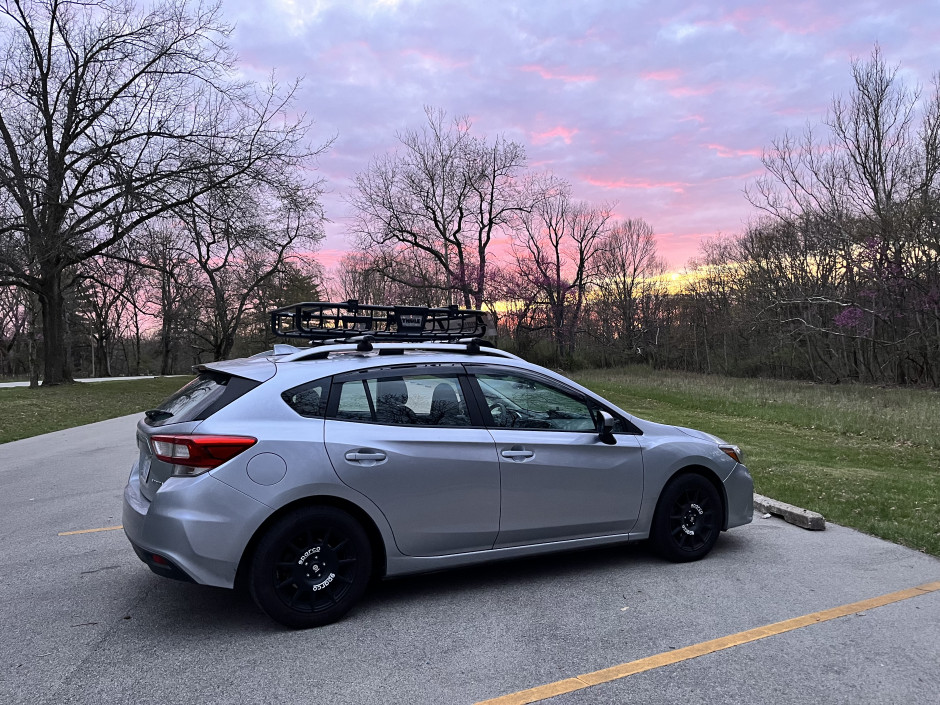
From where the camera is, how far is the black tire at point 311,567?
3.57 m

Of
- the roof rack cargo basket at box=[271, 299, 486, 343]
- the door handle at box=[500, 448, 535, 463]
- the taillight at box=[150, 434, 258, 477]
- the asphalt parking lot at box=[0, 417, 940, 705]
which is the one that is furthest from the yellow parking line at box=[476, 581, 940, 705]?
the roof rack cargo basket at box=[271, 299, 486, 343]

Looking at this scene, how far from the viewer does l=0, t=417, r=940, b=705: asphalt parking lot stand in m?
3.02

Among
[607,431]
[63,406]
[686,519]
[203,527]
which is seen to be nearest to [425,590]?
[203,527]

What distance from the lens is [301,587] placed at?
3662mm

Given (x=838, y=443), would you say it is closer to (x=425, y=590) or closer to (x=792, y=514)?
(x=792, y=514)

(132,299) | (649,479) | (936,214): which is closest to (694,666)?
(649,479)

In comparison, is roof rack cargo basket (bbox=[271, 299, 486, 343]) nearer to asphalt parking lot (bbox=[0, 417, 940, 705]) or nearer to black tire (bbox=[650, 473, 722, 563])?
asphalt parking lot (bbox=[0, 417, 940, 705])

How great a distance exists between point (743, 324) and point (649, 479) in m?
39.4

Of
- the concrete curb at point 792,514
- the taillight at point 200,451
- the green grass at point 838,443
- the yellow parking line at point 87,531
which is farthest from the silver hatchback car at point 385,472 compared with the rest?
the green grass at point 838,443

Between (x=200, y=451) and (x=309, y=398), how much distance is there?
687 millimetres

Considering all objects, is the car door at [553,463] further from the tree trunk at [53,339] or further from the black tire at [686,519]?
the tree trunk at [53,339]

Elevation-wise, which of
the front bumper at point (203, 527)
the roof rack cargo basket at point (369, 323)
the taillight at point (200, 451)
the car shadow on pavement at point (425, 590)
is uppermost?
the roof rack cargo basket at point (369, 323)

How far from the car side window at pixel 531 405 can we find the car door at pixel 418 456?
0.20m

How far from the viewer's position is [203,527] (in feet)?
11.4
